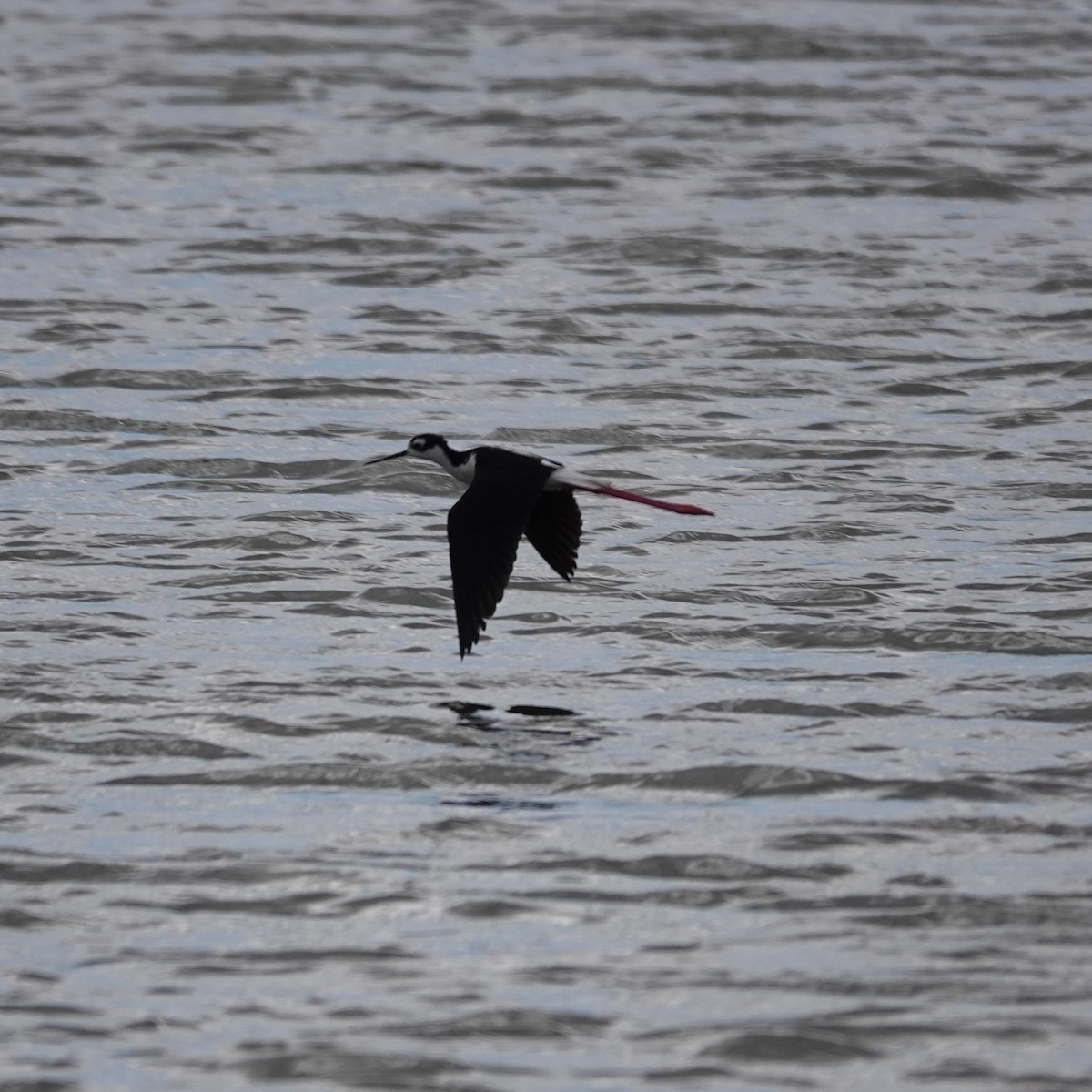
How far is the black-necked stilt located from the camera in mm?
8258

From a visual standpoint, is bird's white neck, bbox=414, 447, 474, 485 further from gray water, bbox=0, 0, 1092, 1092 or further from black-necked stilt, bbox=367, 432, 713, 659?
gray water, bbox=0, 0, 1092, 1092

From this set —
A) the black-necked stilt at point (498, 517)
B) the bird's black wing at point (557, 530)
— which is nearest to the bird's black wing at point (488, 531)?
the black-necked stilt at point (498, 517)

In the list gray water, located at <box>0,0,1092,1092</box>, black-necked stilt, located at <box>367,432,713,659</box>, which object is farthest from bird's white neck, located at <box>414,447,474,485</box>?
gray water, located at <box>0,0,1092,1092</box>

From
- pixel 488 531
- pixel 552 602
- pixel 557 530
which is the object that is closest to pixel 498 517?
pixel 488 531

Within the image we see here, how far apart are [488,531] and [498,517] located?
0.11 metres

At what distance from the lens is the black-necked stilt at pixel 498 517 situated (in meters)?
8.26

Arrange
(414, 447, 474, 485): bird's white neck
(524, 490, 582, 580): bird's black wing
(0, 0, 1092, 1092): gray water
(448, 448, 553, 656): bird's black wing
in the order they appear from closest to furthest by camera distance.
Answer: (0, 0, 1092, 1092): gray water
(448, 448, 553, 656): bird's black wing
(524, 490, 582, 580): bird's black wing
(414, 447, 474, 485): bird's white neck

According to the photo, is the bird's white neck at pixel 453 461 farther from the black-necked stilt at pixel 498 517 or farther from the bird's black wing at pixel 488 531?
the bird's black wing at pixel 488 531

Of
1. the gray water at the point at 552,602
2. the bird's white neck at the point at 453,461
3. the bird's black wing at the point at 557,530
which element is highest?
the bird's white neck at the point at 453,461

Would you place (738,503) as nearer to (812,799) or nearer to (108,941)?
(812,799)

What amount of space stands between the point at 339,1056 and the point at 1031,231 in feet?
39.6

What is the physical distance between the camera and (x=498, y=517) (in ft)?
28.0

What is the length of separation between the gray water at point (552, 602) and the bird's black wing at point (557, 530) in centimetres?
23

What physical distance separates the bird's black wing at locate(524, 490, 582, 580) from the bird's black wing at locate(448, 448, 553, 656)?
12.0 inches
